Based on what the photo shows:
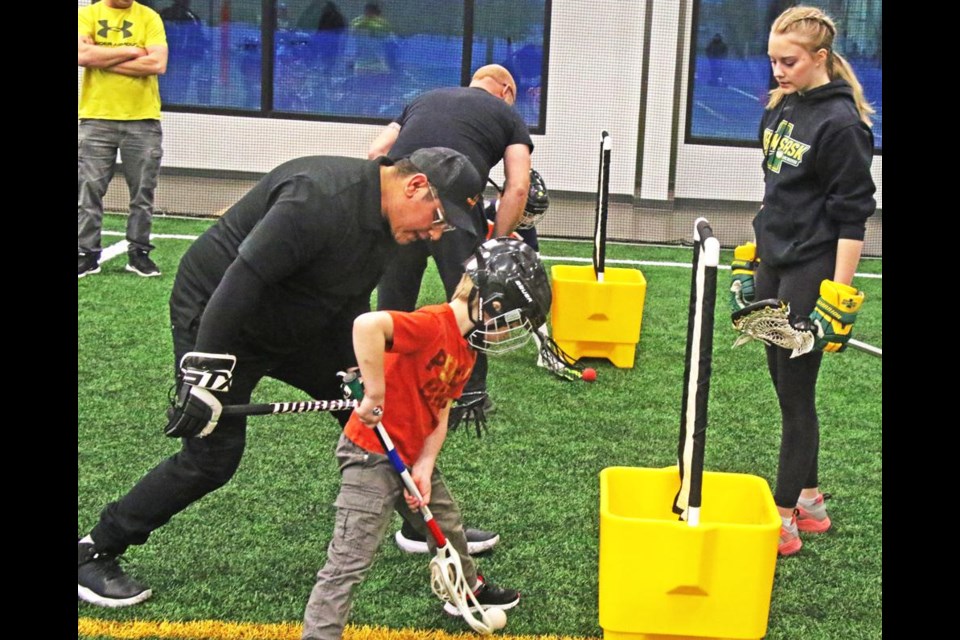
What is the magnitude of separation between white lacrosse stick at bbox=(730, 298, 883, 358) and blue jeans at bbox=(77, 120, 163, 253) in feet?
19.2

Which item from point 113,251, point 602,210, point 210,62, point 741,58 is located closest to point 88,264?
point 113,251

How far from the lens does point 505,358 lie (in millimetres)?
Answer: 7289

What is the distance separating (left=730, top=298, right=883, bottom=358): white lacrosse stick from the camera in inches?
159

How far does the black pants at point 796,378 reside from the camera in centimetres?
420

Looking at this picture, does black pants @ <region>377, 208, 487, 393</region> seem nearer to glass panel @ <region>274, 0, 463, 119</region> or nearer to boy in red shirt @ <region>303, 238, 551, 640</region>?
boy in red shirt @ <region>303, 238, 551, 640</region>

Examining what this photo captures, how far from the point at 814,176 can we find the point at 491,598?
191 cm

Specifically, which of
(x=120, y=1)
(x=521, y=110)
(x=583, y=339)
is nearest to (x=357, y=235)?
(x=583, y=339)

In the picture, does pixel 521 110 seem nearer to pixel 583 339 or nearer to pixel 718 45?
pixel 718 45

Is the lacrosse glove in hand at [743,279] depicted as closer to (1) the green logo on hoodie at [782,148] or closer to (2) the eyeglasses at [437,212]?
(1) the green logo on hoodie at [782,148]

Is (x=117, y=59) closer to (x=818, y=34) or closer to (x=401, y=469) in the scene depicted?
(x=818, y=34)

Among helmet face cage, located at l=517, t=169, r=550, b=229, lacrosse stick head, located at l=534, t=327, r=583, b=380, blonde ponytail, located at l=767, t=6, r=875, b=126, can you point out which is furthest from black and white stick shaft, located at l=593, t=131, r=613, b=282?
blonde ponytail, located at l=767, t=6, r=875, b=126

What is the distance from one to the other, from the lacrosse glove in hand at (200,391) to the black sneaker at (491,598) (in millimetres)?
1076

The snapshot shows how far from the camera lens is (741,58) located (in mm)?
12359

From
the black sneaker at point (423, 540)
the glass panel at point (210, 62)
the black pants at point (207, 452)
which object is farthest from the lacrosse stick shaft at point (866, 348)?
the glass panel at point (210, 62)
